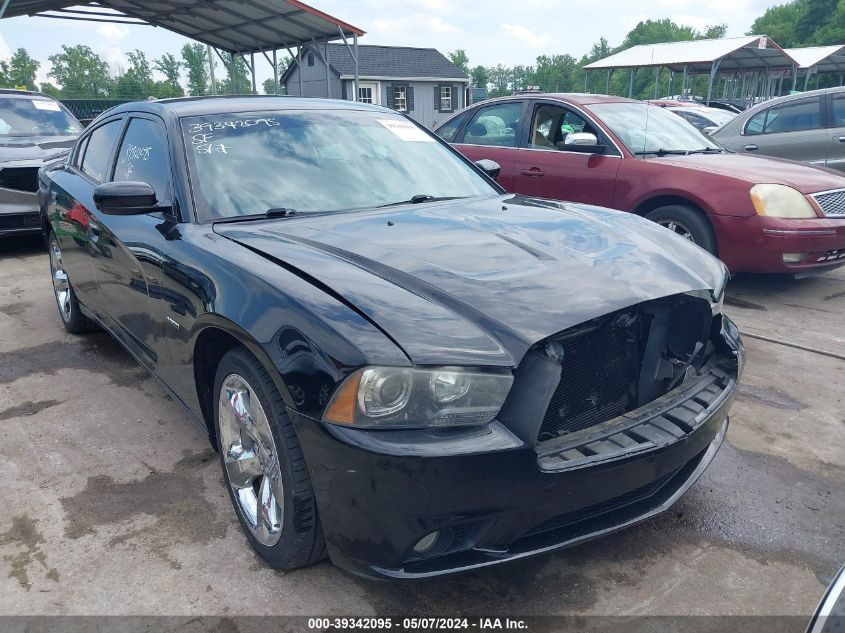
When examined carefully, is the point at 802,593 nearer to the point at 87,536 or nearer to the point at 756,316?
the point at 87,536

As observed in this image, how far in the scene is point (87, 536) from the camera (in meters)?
2.52

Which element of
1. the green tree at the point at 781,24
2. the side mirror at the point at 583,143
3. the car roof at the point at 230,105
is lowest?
the side mirror at the point at 583,143

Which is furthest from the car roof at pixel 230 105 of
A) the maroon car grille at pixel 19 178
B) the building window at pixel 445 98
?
the building window at pixel 445 98

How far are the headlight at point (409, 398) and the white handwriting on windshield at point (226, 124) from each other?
5.82 feet

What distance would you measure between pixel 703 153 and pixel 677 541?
4517 millimetres

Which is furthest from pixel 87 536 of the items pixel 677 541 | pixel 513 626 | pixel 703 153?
pixel 703 153

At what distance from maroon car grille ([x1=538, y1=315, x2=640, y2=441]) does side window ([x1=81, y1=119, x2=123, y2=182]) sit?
2.92m

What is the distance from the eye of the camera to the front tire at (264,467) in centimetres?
203

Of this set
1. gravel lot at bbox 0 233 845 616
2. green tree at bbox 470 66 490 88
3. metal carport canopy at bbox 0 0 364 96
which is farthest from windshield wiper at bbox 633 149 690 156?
green tree at bbox 470 66 490 88

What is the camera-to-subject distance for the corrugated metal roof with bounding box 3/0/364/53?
613 inches

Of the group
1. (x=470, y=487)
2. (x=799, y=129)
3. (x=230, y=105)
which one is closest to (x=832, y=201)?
(x=799, y=129)

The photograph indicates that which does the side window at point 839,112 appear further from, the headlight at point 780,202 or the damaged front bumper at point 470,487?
the damaged front bumper at point 470,487

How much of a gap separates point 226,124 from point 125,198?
2.02 ft

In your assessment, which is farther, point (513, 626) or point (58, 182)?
point (58, 182)
